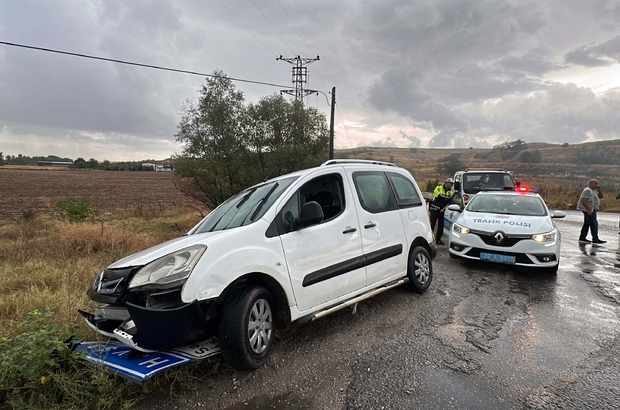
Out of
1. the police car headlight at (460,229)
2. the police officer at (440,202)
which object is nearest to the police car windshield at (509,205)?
the police car headlight at (460,229)

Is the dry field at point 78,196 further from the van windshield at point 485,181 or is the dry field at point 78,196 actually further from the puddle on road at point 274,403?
the puddle on road at point 274,403

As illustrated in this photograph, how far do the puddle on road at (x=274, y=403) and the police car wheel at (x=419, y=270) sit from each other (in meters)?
2.66

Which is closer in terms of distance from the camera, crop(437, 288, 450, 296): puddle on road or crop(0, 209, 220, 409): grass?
crop(0, 209, 220, 409): grass

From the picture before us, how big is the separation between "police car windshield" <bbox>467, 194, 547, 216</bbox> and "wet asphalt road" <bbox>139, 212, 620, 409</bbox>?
199 centimetres

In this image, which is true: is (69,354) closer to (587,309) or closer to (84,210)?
(587,309)

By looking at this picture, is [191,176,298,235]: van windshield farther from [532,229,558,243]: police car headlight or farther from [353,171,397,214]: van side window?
[532,229,558,243]: police car headlight

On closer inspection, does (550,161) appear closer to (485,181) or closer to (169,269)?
(485,181)

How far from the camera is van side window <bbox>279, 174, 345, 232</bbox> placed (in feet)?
11.9

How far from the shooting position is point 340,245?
3.62m

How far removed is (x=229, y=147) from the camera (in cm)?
1366

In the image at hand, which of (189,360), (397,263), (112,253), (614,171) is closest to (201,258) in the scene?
(189,360)

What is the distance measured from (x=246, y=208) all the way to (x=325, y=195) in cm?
98

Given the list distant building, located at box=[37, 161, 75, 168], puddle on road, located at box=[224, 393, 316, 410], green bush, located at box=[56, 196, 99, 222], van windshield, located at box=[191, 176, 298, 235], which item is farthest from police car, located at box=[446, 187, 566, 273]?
distant building, located at box=[37, 161, 75, 168]

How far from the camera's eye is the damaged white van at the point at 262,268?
2.57 meters
